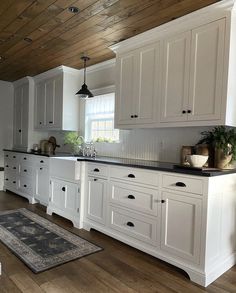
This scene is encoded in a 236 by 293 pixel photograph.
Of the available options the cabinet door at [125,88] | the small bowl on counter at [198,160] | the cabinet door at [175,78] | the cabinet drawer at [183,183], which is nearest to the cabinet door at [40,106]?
the cabinet door at [125,88]

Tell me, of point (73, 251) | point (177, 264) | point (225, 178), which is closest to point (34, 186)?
point (73, 251)

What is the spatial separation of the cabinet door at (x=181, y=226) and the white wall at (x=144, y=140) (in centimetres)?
79

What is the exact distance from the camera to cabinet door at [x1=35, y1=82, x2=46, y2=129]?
15.8 feet

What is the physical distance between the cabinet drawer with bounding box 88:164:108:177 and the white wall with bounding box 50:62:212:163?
0.64 meters

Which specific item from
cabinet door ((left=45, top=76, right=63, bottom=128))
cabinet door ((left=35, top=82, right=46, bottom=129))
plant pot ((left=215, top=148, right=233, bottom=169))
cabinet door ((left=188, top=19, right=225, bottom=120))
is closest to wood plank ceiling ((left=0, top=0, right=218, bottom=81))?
cabinet door ((left=188, top=19, right=225, bottom=120))

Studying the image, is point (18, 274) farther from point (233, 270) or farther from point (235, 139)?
point (235, 139)

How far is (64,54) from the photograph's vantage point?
11.9 feet

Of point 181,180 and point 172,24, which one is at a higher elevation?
point 172,24

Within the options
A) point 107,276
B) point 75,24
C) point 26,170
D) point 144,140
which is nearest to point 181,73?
point 144,140

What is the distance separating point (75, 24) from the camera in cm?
265

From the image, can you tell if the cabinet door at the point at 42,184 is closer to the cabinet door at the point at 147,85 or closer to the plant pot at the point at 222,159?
the cabinet door at the point at 147,85

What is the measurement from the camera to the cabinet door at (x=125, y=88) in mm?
3006

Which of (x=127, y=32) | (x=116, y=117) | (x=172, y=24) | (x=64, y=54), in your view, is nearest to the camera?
(x=172, y=24)

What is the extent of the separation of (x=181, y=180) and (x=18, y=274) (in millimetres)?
1671
